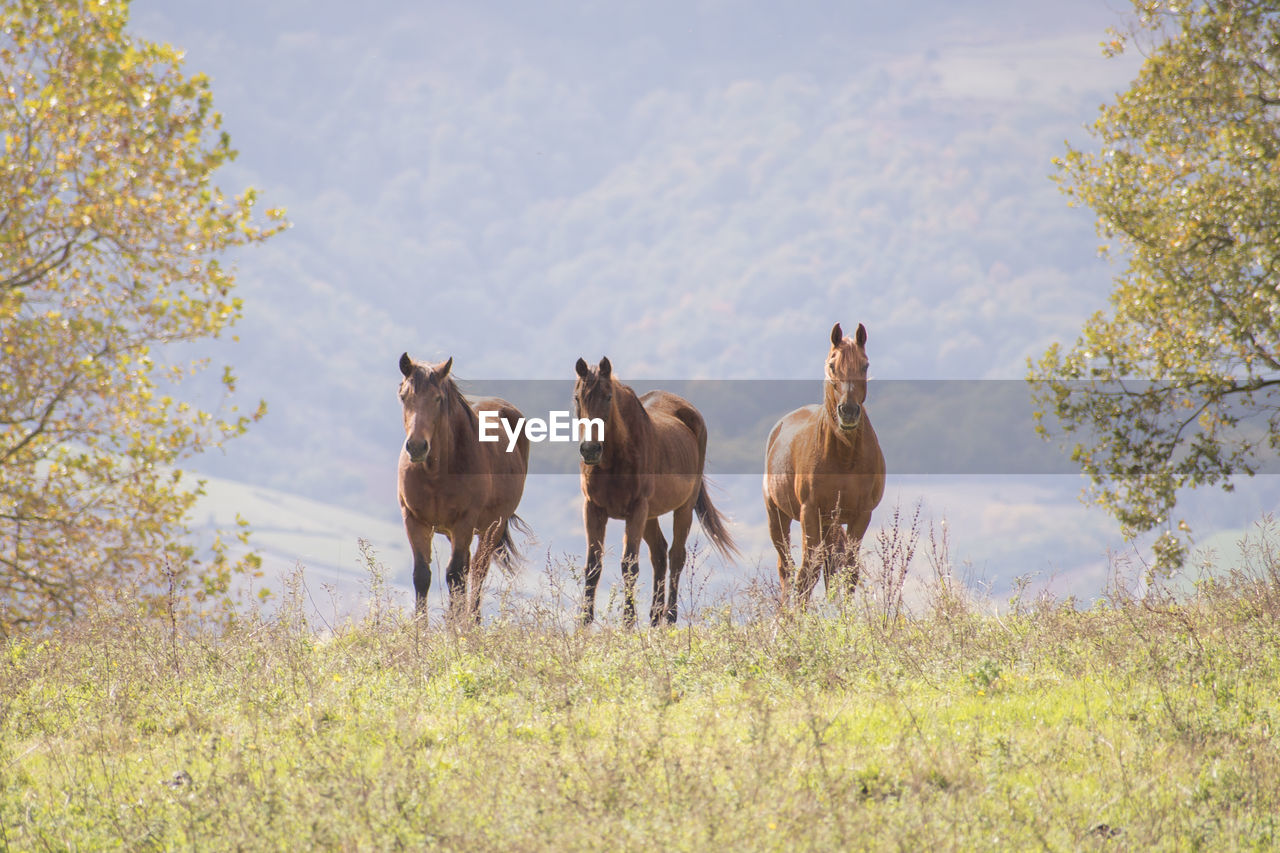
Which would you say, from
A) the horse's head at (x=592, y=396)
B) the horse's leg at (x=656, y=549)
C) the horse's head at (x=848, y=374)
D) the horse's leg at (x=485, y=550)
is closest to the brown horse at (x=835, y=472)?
the horse's head at (x=848, y=374)

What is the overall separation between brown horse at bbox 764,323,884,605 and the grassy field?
1.71m

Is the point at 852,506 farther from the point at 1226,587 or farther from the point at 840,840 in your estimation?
the point at 840,840

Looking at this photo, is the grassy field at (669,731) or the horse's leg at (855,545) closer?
the grassy field at (669,731)

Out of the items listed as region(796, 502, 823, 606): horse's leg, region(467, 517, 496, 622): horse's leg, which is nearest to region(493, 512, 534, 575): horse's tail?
region(467, 517, 496, 622): horse's leg

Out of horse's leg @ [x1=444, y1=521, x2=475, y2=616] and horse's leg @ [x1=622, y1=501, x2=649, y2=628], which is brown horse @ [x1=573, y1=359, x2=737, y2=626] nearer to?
horse's leg @ [x1=622, y1=501, x2=649, y2=628]

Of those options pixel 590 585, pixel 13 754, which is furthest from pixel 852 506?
pixel 13 754

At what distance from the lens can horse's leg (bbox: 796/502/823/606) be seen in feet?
36.4

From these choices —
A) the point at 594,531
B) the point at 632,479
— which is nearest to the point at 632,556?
the point at 594,531

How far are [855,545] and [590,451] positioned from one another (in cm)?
327

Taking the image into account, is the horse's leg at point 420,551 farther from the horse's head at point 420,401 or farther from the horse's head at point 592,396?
the horse's head at point 592,396

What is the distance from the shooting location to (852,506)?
40.8 feet

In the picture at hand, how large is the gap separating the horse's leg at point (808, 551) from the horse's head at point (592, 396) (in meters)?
2.70

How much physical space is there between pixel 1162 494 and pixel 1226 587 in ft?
12.1

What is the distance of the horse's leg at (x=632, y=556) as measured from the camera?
1060 cm
